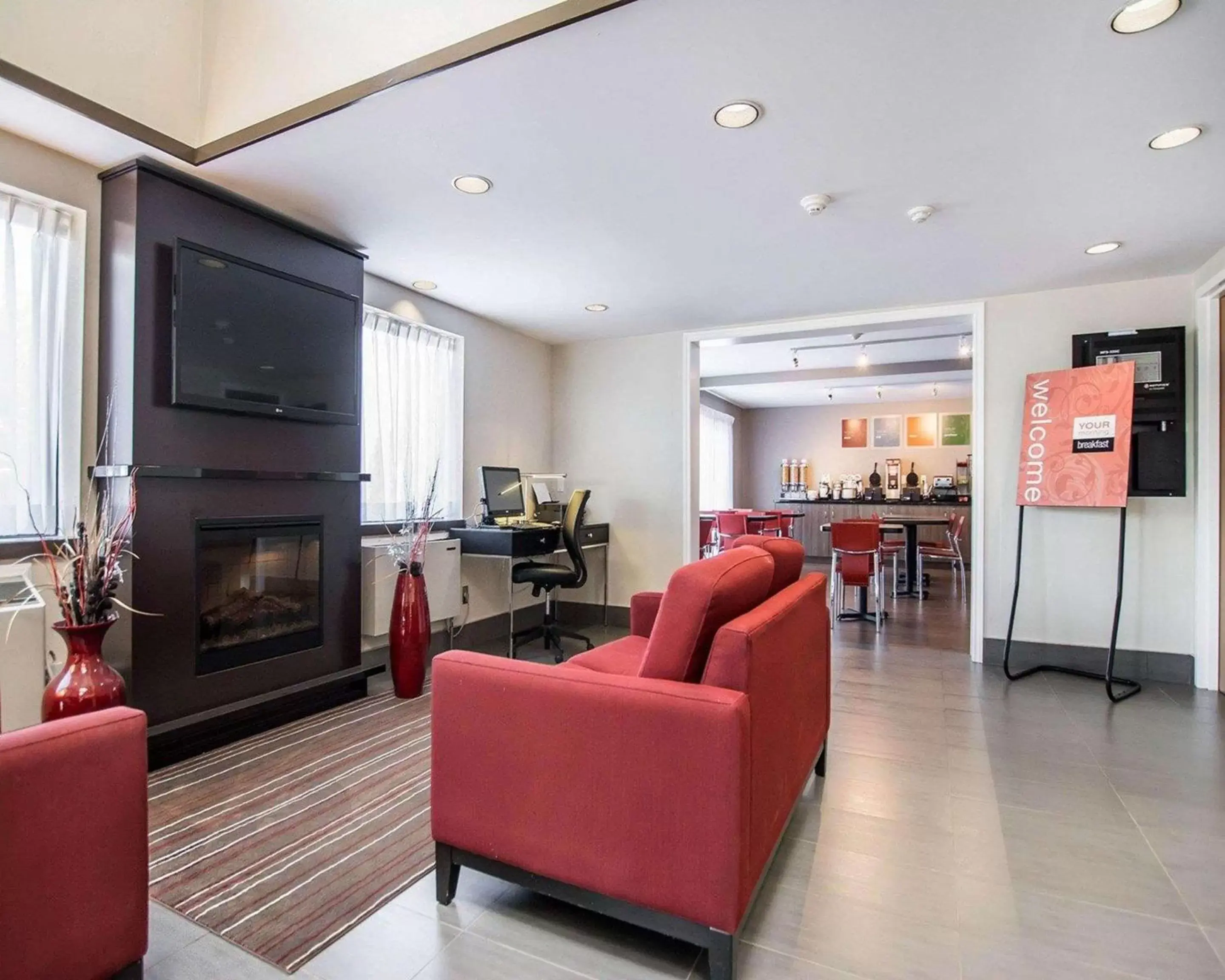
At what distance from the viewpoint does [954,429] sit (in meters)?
9.56

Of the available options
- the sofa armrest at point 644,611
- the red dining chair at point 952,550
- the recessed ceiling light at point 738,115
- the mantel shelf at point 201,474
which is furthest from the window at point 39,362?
the red dining chair at point 952,550

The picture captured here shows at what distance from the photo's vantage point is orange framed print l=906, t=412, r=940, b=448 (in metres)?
9.70

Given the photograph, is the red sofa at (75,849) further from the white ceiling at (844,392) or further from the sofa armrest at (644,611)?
the white ceiling at (844,392)

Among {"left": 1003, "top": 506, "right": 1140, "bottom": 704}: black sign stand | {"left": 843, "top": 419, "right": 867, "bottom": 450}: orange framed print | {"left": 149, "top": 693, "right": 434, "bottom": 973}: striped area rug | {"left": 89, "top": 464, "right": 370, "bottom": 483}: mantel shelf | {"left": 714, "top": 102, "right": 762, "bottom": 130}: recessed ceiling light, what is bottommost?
{"left": 149, "top": 693, "right": 434, "bottom": 973}: striped area rug

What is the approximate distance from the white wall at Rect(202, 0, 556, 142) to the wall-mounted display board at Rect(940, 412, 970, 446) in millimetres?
9437

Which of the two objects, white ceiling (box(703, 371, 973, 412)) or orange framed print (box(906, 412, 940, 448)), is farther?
orange framed print (box(906, 412, 940, 448))

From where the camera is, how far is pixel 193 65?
2.49 metres

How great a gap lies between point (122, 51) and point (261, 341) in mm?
1106

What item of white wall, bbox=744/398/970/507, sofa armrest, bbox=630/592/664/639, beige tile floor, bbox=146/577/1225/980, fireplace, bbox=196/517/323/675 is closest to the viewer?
beige tile floor, bbox=146/577/1225/980

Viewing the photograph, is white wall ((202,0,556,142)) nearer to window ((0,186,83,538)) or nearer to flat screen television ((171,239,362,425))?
flat screen television ((171,239,362,425))

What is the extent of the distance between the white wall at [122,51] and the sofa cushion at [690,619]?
2.62 metres

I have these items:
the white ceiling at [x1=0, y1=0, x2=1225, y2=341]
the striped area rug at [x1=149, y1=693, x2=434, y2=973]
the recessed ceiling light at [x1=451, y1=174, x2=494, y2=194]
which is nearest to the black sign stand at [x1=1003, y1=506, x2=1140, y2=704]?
the white ceiling at [x1=0, y1=0, x2=1225, y2=341]

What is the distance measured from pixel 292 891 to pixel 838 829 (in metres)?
1.71

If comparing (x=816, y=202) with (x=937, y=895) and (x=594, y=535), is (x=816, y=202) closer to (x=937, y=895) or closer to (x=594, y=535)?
(x=937, y=895)
